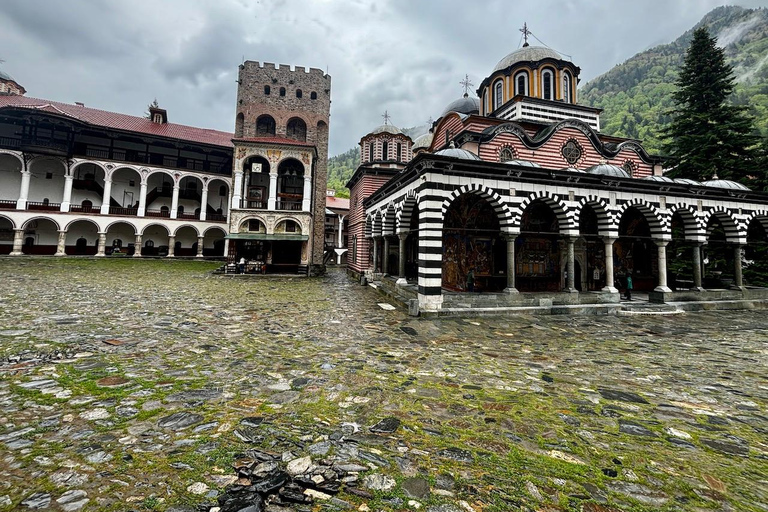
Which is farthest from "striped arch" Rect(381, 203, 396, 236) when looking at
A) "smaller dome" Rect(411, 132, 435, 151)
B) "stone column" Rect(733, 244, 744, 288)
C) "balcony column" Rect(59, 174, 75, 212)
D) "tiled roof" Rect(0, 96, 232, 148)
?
"balcony column" Rect(59, 174, 75, 212)

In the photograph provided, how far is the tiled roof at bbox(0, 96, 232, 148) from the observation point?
27447 mm

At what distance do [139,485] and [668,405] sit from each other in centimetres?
570

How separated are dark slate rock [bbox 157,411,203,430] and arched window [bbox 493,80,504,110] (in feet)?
74.6

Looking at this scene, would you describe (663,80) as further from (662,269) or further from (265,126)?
(265,126)

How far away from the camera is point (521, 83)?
65.0 feet

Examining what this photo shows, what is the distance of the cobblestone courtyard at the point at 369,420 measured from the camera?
7.85 ft

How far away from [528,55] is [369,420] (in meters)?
23.5

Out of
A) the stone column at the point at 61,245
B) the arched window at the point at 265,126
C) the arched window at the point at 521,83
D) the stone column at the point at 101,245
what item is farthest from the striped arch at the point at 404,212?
the stone column at the point at 61,245

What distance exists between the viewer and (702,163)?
1967 cm

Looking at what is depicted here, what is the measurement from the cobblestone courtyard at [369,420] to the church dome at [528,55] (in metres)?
18.9

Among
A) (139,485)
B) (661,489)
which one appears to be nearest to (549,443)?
(661,489)

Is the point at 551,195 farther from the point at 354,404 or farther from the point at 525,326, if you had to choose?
the point at 354,404

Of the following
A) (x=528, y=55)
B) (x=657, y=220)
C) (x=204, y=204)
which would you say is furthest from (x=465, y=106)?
(x=204, y=204)

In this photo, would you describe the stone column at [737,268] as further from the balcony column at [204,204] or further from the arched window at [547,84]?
the balcony column at [204,204]
